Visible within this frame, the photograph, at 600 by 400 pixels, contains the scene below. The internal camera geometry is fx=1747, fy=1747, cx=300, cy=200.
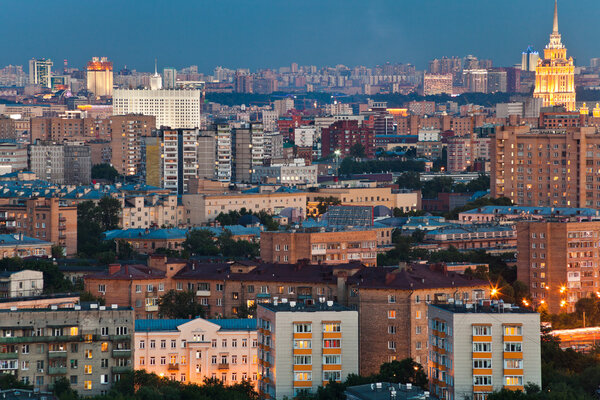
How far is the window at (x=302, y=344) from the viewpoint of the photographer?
2853 centimetres

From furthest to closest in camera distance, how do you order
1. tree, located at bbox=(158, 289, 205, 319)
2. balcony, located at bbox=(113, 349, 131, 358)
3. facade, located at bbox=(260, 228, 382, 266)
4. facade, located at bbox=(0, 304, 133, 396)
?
1. facade, located at bbox=(260, 228, 382, 266)
2. tree, located at bbox=(158, 289, 205, 319)
3. balcony, located at bbox=(113, 349, 131, 358)
4. facade, located at bbox=(0, 304, 133, 396)

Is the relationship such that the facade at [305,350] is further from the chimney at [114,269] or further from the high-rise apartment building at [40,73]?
the high-rise apartment building at [40,73]

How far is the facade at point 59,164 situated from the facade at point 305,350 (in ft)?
171

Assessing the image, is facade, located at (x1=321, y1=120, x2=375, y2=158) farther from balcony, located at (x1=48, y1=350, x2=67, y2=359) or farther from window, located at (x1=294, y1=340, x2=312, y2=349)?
window, located at (x1=294, y1=340, x2=312, y2=349)

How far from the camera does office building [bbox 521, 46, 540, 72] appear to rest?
625 ft

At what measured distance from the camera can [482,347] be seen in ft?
89.0

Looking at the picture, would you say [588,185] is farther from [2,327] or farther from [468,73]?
[468,73]

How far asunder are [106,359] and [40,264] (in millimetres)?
11373

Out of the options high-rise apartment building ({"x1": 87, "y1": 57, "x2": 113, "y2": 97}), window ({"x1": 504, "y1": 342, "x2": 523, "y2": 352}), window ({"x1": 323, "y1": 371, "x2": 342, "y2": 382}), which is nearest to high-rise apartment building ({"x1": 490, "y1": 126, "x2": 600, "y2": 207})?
Result: window ({"x1": 323, "y1": 371, "x2": 342, "y2": 382})

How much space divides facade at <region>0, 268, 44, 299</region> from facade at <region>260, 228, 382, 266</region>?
552 cm

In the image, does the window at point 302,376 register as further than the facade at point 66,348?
No

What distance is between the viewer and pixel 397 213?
6172 centimetres

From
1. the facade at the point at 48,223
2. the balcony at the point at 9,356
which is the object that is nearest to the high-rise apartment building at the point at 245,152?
the facade at the point at 48,223

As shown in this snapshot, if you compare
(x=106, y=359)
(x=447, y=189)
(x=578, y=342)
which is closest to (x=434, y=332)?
→ (x=106, y=359)
